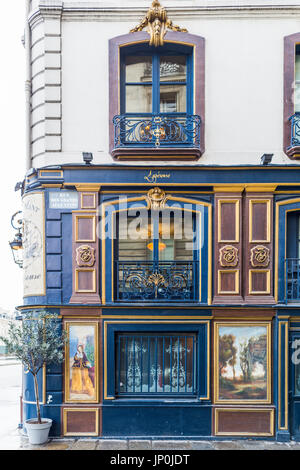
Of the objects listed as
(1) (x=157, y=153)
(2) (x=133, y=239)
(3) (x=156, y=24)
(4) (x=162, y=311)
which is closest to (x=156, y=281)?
(4) (x=162, y=311)

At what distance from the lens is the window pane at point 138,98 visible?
36.5 ft

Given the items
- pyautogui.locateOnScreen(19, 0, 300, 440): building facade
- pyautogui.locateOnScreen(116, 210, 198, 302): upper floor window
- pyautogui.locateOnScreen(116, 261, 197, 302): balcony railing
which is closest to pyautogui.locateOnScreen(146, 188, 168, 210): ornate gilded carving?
pyautogui.locateOnScreen(19, 0, 300, 440): building facade

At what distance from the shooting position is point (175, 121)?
10.7 metres

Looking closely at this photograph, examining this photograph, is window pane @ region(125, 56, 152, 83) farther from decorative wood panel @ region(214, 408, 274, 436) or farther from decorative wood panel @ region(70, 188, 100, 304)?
decorative wood panel @ region(214, 408, 274, 436)

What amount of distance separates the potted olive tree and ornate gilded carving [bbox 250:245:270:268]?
15.4 feet

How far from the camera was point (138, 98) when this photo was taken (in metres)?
11.2

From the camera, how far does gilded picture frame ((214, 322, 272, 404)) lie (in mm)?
10203

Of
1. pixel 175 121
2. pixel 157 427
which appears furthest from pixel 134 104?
pixel 157 427

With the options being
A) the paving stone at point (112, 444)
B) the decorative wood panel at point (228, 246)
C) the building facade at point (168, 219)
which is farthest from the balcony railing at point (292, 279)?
the paving stone at point (112, 444)

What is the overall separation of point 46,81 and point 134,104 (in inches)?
86.2

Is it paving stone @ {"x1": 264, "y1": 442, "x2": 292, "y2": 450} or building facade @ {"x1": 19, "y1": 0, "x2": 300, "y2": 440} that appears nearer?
paving stone @ {"x1": 264, "y1": 442, "x2": 292, "y2": 450}

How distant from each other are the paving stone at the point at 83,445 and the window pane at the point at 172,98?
26.0ft

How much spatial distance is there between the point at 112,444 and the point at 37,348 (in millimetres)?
2661

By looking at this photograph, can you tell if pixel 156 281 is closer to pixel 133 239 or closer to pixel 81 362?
pixel 133 239
